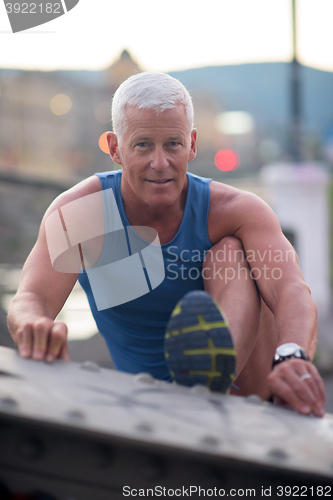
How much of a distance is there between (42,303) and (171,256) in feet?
1.58

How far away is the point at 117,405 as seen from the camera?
1.01m

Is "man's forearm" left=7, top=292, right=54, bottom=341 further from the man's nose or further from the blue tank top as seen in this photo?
the man's nose

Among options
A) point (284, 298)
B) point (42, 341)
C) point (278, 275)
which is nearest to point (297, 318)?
point (284, 298)

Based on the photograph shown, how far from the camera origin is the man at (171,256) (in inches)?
59.6

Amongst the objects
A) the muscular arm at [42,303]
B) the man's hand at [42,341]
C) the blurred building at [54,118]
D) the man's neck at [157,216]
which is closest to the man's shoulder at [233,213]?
the man's neck at [157,216]

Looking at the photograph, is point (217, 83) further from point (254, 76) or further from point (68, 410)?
point (68, 410)

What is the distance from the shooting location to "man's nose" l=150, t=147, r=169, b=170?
1616 millimetres

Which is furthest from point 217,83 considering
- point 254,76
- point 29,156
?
point 29,156

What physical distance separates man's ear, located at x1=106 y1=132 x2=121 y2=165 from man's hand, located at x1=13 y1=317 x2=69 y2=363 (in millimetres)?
792

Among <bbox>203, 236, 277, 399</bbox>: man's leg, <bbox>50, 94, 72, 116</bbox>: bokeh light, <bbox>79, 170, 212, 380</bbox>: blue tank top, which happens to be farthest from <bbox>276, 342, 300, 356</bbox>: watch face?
<bbox>50, 94, 72, 116</bbox>: bokeh light

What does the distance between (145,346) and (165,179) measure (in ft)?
2.10

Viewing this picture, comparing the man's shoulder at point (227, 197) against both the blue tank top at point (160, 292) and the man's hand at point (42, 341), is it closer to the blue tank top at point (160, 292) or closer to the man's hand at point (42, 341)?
the blue tank top at point (160, 292)

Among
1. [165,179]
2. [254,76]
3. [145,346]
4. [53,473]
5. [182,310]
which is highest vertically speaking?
[165,179]

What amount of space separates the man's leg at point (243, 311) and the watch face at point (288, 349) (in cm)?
14
